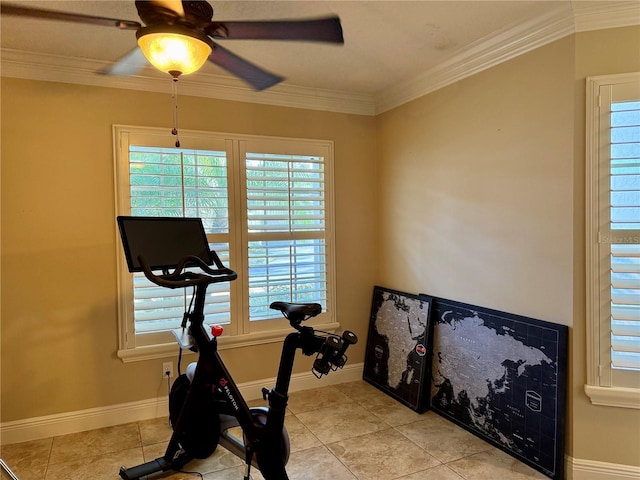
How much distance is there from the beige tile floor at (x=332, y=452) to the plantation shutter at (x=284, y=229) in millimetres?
955

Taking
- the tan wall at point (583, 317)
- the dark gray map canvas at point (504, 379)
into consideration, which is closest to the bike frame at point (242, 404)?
the dark gray map canvas at point (504, 379)

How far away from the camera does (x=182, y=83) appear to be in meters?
3.07

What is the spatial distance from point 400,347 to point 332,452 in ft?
3.53

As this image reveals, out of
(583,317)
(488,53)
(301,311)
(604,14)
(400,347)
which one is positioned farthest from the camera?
(400,347)

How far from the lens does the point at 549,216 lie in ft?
7.66

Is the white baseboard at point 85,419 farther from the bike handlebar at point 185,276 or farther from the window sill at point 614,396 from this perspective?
the window sill at point 614,396

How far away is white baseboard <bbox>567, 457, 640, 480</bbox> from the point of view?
2.15 meters

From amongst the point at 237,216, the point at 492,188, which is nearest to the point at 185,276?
the point at 237,216

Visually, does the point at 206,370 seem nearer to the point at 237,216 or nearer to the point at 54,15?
the point at 237,216

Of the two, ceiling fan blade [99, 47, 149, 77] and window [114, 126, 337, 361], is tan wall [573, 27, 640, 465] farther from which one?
ceiling fan blade [99, 47, 149, 77]

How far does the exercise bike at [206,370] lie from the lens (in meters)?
2.01

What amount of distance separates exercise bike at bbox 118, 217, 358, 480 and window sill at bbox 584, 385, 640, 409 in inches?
53.5

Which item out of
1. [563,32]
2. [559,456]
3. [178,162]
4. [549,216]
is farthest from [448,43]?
[559,456]

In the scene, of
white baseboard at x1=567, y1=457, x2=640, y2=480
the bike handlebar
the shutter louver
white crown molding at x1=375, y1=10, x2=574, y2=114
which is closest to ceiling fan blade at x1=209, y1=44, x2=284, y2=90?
the bike handlebar
